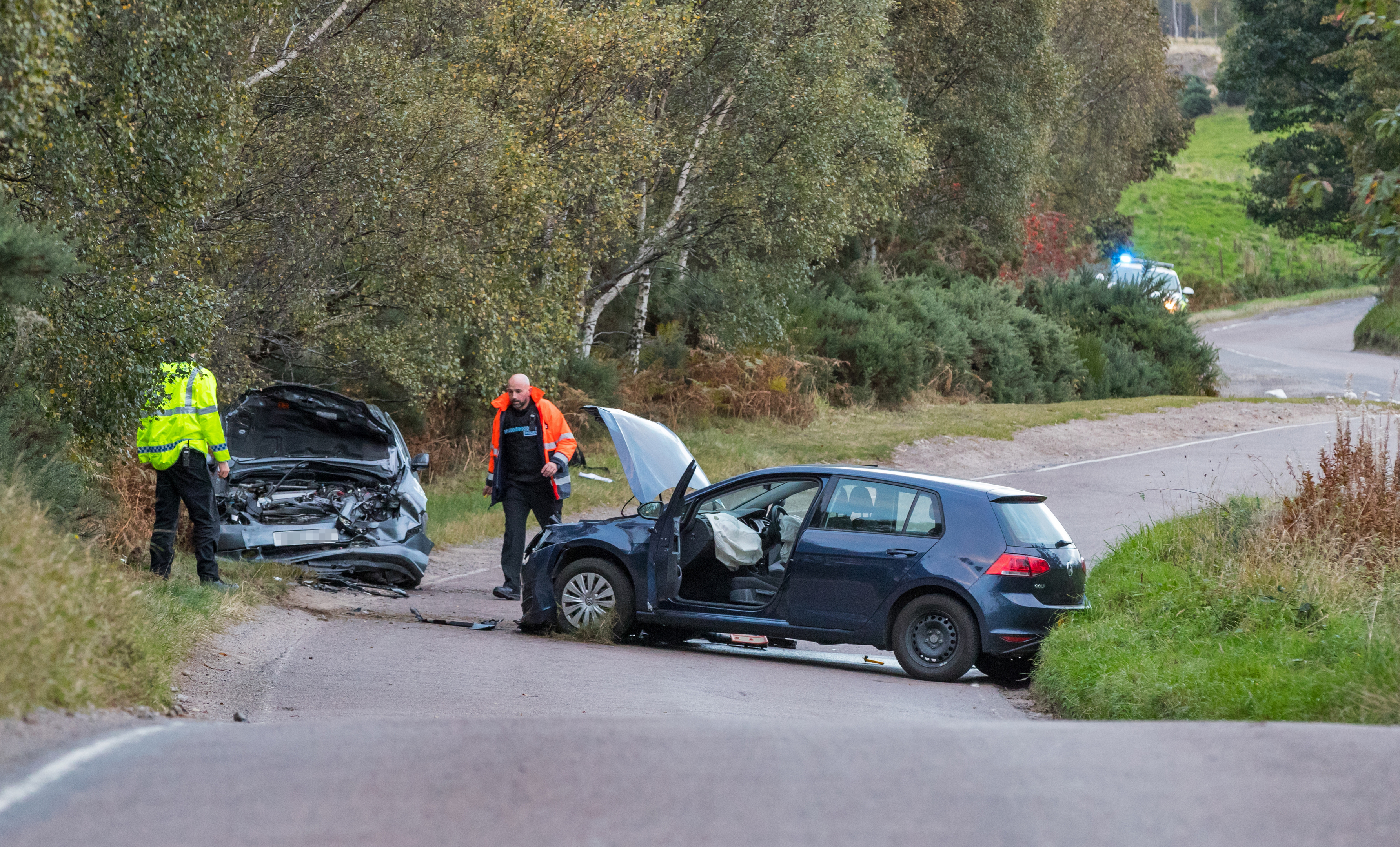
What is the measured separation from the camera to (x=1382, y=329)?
42.8 m

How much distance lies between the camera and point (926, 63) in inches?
1428

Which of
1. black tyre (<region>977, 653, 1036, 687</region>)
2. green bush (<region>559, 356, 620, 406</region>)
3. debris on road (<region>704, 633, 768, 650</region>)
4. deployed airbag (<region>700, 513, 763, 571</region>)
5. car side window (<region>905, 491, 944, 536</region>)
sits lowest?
black tyre (<region>977, 653, 1036, 687</region>)

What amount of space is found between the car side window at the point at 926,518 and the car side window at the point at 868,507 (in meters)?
0.04

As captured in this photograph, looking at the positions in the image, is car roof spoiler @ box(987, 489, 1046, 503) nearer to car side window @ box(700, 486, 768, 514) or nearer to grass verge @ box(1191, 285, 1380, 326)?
car side window @ box(700, 486, 768, 514)

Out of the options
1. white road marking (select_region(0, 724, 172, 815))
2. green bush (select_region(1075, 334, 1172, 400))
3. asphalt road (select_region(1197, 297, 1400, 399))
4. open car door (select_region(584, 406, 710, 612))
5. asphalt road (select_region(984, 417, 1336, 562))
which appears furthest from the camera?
green bush (select_region(1075, 334, 1172, 400))

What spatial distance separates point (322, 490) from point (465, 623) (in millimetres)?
2497

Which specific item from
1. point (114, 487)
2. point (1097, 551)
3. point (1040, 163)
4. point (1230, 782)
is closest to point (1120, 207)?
point (1040, 163)

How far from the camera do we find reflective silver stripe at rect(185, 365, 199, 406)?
437 inches

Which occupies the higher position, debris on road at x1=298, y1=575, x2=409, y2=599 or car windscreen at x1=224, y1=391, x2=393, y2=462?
car windscreen at x1=224, y1=391, x2=393, y2=462

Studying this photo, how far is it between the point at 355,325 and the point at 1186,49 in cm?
11103

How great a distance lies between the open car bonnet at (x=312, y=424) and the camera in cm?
1368

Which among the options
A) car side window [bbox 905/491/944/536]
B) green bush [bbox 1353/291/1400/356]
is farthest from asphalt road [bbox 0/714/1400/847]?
green bush [bbox 1353/291/1400/356]

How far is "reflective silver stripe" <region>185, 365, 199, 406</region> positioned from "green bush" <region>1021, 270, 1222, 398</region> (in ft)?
99.3

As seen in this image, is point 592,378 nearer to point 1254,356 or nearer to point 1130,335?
point 1130,335
